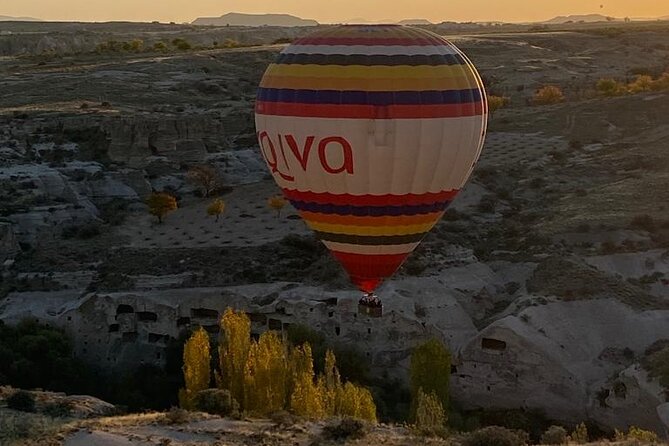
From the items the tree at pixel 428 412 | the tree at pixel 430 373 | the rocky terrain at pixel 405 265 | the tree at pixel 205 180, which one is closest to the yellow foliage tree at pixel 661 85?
the rocky terrain at pixel 405 265

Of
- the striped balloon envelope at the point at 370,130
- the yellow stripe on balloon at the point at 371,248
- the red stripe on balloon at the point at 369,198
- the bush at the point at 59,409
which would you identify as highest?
the striped balloon envelope at the point at 370,130

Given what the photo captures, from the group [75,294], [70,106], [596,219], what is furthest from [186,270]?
[70,106]

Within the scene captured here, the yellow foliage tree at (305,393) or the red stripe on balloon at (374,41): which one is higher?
the red stripe on balloon at (374,41)

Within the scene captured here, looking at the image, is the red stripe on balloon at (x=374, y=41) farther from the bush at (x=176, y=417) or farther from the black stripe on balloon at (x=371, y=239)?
the bush at (x=176, y=417)

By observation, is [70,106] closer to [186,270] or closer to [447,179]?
[186,270]

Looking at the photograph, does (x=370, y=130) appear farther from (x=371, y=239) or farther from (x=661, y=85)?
(x=661, y=85)

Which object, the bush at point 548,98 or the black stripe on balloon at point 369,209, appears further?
the bush at point 548,98
